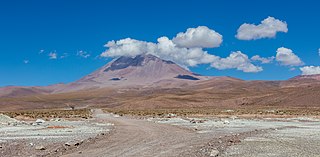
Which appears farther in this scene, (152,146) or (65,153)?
(152,146)

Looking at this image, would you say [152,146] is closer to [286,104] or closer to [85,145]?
[85,145]

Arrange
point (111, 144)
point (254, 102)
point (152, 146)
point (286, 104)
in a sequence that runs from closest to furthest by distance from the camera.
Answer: point (152, 146) < point (111, 144) < point (286, 104) < point (254, 102)

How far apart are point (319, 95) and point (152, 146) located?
141 metres

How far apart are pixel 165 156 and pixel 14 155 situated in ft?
26.2

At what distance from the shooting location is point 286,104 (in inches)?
6068

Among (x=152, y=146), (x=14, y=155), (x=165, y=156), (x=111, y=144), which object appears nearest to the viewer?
(x=165, y=156)

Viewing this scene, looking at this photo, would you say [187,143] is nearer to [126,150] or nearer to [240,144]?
[240,144]

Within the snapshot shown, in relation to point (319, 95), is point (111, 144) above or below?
below

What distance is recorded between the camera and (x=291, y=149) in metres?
23.3

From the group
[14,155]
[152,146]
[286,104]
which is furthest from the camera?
[286,104]

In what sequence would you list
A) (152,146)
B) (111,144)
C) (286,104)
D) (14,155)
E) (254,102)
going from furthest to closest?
1. (254,102)
2. (286,104)
3. (111,144)
4. (152,146)
5. (14,155)

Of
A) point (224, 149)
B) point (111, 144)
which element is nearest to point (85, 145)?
point (111, 144)

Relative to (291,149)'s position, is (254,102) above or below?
above

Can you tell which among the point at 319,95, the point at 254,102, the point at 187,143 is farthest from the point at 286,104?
the point at 187,143
